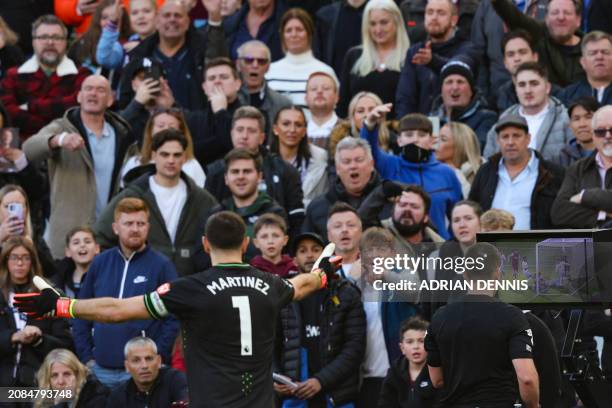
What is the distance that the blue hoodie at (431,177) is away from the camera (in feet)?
46.3

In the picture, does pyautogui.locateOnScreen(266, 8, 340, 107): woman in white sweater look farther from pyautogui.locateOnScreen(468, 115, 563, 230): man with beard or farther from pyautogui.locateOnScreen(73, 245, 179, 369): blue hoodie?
pyautogui.locateOnScreen(73, 245, 179, 369): blue hoodie

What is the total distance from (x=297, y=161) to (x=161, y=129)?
1362 millimetres

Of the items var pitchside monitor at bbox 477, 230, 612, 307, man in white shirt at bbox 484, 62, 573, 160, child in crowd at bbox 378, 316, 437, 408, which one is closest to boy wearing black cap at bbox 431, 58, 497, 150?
man in white shirt at bbox 484, 62, 573, 160

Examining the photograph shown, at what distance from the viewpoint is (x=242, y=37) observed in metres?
17.9

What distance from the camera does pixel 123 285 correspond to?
43.2 ft

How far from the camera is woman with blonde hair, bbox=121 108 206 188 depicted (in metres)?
14.9

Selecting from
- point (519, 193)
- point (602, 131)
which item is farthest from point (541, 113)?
point (602, 131)

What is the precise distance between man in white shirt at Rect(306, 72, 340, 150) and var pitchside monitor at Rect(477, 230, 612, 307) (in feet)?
21.0

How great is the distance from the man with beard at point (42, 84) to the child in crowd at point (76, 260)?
280 centimetres

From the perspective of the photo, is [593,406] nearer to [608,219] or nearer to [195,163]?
[608,219]

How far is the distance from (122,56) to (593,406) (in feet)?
29.4

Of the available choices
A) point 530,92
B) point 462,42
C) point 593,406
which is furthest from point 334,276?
point 462,42

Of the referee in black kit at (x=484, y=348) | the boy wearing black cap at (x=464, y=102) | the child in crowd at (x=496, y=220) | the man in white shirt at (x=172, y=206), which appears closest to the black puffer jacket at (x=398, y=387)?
the child in crowd at (x=496, y=220)

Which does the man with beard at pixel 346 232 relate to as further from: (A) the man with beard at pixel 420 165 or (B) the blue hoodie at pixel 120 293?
(B) the blue hoodie at pixel 120 293
